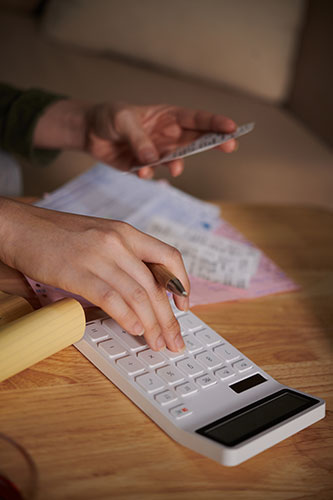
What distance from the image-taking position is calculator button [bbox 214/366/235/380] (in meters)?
0.54

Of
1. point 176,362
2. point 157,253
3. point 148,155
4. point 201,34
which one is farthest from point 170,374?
point 201,34

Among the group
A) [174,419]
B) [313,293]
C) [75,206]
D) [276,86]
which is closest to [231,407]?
[174,419]

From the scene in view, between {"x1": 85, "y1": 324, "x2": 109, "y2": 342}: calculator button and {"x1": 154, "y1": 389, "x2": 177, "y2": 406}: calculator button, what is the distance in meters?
0.10

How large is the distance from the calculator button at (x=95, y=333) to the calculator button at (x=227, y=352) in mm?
123

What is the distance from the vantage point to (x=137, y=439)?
0.47 meters

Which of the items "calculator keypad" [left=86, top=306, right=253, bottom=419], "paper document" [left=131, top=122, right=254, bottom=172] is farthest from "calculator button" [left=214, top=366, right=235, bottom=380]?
"paper document" [left=131, top=122, right=254, bottom=172]

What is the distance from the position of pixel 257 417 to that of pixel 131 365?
0.44 ft

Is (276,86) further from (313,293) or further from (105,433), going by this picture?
(105,433)

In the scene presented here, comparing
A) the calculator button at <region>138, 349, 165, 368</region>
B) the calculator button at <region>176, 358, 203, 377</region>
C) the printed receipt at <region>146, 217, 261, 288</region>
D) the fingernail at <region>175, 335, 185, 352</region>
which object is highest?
the fingernail at <region>175, 335, 185, 352</region>

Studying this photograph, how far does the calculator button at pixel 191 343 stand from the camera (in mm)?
571

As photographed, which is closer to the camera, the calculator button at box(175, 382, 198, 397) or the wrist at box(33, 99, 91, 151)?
the calculator button at box(175, 382, 198, 397)

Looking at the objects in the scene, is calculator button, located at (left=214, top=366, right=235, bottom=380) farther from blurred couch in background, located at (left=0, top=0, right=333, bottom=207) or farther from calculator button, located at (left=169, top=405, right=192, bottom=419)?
blurred couch in background, located at (left=0, top=0, right=333, bottom=207)

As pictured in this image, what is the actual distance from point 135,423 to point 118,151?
0.64 meters

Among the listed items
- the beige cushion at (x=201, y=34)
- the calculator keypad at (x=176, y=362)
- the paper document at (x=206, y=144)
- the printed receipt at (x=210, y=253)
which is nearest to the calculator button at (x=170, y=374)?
the calculator keypad at (x=176, y=362)
